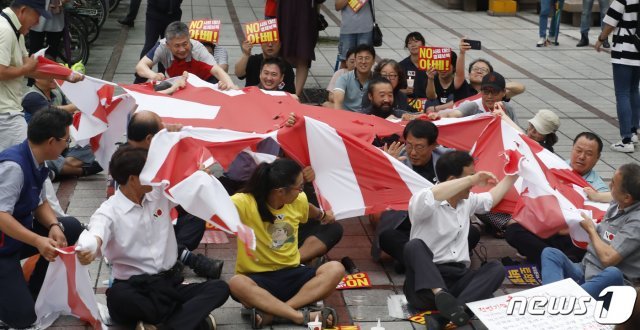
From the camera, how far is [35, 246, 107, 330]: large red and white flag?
5.83 m

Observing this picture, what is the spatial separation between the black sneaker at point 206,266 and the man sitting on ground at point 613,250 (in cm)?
228

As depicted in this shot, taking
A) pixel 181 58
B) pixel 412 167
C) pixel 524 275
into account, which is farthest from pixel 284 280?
pixel 181 58

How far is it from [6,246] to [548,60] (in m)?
11.2

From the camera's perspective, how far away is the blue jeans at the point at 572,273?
6.19 m

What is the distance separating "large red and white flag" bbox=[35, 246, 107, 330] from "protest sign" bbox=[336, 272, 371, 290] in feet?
5.73

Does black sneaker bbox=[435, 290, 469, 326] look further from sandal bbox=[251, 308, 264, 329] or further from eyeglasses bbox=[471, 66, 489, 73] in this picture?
eyeglasses bbox=[471, 66, 489, 73]

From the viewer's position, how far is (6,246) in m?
5.92

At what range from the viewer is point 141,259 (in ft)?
19.1

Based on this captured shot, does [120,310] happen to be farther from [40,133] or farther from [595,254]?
[595,254]

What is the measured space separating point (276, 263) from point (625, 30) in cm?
585

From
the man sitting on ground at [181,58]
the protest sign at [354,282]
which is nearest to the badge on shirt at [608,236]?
the protest sign at [354,282]

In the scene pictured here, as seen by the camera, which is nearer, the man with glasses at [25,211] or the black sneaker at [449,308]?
the man with glasses at [25,211]

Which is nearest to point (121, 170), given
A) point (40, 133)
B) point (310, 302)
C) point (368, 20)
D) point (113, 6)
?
point (40, 133)

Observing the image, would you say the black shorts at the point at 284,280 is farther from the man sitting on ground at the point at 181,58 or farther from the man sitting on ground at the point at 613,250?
the man sitting on ground at the point at 181,58
